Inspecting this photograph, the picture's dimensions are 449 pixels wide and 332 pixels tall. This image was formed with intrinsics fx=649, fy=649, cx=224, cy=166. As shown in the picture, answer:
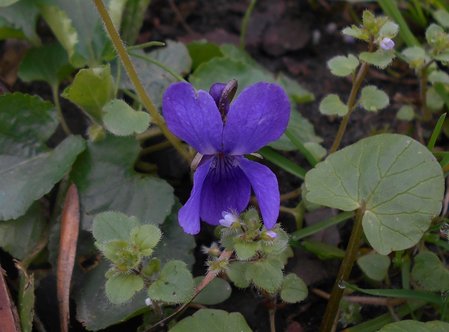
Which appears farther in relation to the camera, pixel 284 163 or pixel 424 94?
pixel 424 94

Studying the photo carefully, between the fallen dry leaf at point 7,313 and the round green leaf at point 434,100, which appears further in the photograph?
the round green leaf at point 434,100

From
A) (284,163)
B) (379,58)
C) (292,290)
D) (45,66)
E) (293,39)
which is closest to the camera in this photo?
(292,290)

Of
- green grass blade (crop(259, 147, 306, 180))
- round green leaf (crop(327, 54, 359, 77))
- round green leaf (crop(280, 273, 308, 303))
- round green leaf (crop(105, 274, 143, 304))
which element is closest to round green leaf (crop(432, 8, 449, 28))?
round green leaf (crop(327, 54, 359, 77))

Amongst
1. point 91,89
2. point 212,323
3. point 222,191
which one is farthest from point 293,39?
point 212,323

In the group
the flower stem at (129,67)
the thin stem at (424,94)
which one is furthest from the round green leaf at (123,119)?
the thin stem at (424,94)

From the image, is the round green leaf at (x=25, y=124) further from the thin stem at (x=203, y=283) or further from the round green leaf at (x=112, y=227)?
the thin stem at (x=203, y=283)

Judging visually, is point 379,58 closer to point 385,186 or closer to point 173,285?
point 385,186
